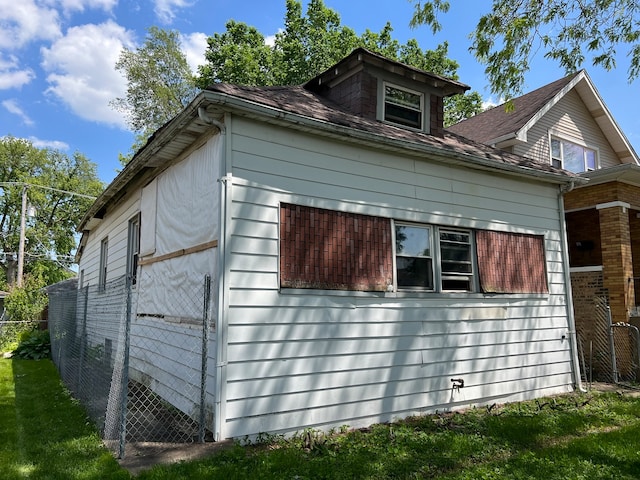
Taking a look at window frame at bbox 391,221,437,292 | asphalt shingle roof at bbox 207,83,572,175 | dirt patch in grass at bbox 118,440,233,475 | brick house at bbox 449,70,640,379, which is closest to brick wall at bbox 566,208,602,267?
brick house at bbox 449,70,640,379

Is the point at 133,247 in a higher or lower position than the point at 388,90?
lower

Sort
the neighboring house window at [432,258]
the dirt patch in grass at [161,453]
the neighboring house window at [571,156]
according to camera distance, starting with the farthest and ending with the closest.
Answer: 1. the neighboring house window at [571,156]
2. the neighboring house window at [432,258]
3. the dirt patch in grass at [161,453]

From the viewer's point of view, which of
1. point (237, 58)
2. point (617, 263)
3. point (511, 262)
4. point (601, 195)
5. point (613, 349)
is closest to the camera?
point (511, 262)

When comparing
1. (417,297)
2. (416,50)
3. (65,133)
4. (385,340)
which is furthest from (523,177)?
(65,133)

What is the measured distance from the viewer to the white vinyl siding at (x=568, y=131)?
47.9 feet

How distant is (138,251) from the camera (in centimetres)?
873

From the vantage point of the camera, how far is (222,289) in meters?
5.09

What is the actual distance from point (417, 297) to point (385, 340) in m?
0.87

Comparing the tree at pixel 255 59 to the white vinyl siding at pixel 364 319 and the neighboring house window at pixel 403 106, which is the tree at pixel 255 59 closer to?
the neighboring house window at pixel 403 106

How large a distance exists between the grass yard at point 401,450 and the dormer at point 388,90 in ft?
17.1

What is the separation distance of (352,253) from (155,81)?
90.1ft

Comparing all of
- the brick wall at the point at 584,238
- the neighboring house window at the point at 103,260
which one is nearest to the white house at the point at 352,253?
the neighboring house window at the point at 103,260

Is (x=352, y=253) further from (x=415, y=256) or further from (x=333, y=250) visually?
(x=415, y=256)

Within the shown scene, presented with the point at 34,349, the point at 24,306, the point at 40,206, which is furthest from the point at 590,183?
the point at 40,206
